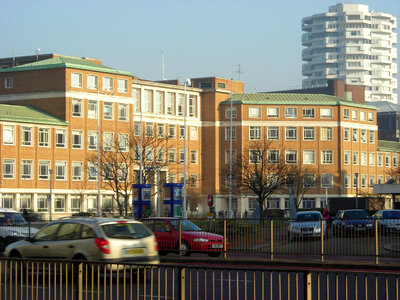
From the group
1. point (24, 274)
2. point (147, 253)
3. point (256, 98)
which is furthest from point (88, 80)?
point (24, 274)

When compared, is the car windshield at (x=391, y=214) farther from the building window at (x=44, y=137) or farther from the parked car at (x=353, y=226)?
the building window at (x=44, y=137)

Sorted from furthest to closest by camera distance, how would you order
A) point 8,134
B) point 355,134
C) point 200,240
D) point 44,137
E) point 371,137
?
1. point 371,137
2. point 355,134
3. point 44,137
4. point 8,134
5. point 200,240

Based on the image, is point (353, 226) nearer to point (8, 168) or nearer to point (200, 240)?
point (200, 240)

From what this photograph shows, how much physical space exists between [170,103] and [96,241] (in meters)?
88.8

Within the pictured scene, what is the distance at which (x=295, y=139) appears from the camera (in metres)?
110

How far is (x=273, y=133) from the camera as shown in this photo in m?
110

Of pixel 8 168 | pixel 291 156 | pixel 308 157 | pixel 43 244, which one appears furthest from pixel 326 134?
pixel 43 244

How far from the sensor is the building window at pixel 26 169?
85.9 meters

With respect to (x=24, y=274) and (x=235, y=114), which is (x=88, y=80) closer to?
(x=235, y=114)

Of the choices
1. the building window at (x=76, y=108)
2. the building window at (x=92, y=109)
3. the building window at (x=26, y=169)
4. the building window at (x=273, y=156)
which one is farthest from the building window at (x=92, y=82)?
the building window at (x=273, y=156)

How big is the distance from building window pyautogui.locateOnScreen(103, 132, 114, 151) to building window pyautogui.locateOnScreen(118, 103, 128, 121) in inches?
105

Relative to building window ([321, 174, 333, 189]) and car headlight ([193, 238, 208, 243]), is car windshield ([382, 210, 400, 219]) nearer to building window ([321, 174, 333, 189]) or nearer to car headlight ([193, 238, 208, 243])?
car headlight ([193, 238, 208, 243])

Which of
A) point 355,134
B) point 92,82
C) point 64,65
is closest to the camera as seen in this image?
point 64,65

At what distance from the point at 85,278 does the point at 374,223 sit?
14187 mm
